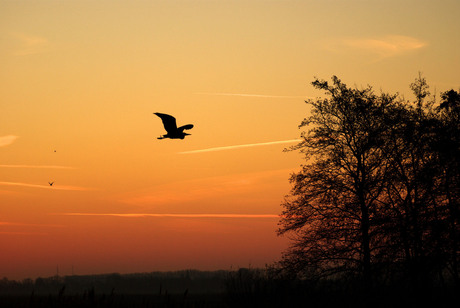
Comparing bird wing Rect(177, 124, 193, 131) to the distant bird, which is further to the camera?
bird wing Rect(177, 124, 193, 131)

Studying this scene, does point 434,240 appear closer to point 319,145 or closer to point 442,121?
point 442,121

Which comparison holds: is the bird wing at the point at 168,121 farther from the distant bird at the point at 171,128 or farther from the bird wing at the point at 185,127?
the bird wing at the point at 185,127

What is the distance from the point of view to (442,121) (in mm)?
27484

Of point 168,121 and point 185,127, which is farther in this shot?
point 185,127

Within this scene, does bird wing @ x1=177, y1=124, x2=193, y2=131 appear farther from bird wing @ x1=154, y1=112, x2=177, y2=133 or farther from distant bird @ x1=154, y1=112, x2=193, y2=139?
bird wing @ x1=154, y1=112, x2=177, y2=133

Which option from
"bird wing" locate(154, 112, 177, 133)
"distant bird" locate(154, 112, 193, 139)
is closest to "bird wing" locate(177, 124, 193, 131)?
"distant bird" locate(154, 112, 193, 139)

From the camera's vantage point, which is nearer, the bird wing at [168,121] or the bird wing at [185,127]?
the bird wing at [168,121]

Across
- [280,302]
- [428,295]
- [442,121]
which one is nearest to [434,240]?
[428,295]

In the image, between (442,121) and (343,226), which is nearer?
(442,121)

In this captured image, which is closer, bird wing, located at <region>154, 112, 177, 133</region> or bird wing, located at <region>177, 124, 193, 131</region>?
bird wing, located at <region>154, 112, 177, 133</region>

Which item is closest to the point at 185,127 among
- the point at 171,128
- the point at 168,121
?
the point at 171,128

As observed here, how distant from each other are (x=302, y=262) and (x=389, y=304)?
18151mm

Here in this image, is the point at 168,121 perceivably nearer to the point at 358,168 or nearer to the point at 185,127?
the point at 185,127

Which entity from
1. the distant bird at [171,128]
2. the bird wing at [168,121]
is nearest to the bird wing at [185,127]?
the distant bird at [171,128]
